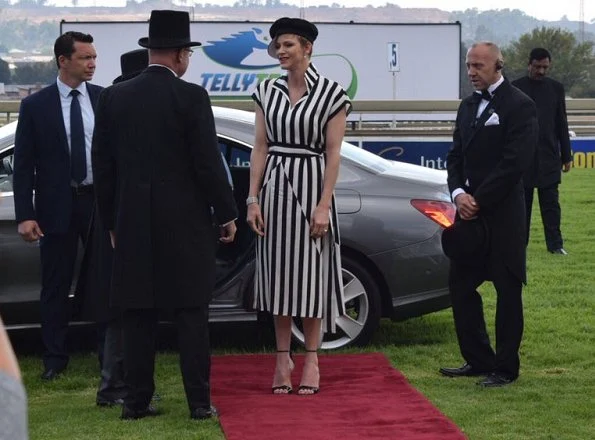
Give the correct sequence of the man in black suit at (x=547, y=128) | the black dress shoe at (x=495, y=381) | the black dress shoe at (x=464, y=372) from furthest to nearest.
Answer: the man in black suit at (x=547, y=128) < the black dress shoe at (x=464, y=372) < the black dress shoe at (x=495, y=381)

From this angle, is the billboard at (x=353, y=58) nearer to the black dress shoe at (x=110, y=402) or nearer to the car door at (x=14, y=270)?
the car door at (x=14, y=270)

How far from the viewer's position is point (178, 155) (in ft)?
17.8

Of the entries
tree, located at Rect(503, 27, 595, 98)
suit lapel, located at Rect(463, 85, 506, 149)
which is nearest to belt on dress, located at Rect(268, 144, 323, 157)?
suit lapel, located at Rect(463, 85, 506, 149)

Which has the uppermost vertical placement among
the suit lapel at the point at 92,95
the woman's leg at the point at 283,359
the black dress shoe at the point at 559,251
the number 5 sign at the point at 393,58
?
the number 5 sign at the point at 393,58

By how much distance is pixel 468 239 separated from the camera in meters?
6.31

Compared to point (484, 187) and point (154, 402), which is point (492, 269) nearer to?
point (484, 187)

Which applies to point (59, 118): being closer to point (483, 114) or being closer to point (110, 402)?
point (110, 402)

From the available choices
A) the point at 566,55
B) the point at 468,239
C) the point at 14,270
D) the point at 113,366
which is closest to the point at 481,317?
the point at 468,239

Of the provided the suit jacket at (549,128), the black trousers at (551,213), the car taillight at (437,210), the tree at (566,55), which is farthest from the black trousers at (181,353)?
the tree at (566,55)

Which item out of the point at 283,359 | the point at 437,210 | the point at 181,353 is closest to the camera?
the point at 181,353

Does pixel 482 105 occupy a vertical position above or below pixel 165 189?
above

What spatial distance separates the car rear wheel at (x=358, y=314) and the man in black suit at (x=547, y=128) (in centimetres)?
420

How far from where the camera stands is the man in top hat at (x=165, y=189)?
5.40 m

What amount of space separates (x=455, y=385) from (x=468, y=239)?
2.51 ft
